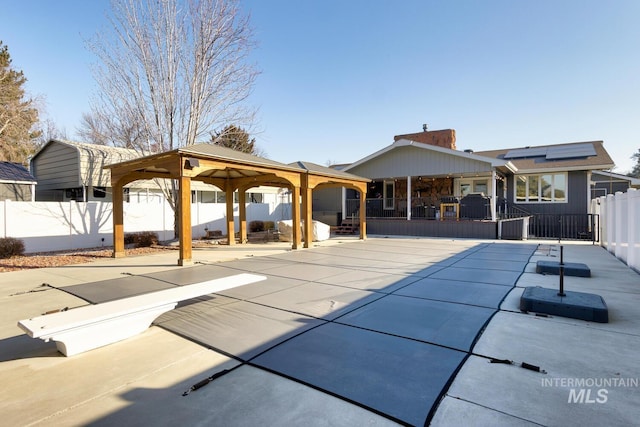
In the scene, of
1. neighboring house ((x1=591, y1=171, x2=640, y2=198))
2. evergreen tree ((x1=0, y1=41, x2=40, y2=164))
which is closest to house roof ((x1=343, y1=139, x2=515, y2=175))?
neighboring house ((x1=591, y1=171, x2=640, y2=198))

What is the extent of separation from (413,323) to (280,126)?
15.3 m

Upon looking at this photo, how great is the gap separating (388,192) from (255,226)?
850cm

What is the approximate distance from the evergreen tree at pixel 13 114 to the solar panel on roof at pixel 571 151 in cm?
3053

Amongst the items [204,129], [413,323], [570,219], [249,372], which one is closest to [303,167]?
[204,129]

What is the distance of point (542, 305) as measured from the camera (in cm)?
423

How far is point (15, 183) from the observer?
13695 millimetres

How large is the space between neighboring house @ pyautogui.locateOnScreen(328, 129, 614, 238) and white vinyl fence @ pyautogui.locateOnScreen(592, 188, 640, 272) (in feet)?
17.0

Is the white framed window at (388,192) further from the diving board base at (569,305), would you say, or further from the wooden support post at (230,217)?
the diving board base at (569,305)

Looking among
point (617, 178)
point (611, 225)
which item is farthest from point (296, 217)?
point (617, 178)

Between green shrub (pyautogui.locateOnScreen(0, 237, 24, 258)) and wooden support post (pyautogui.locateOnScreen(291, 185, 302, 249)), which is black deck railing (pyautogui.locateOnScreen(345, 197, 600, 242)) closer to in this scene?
wooden support post (pyautogui.locateOnScreen(291, 185, 302, 249))

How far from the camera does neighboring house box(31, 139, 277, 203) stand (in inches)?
554

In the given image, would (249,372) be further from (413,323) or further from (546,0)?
(546,0)

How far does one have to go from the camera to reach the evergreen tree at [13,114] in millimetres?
18953

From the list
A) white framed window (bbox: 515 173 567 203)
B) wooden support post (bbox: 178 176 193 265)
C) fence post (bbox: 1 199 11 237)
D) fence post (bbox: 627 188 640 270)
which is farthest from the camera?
white framed window (bbox: 515 173 567 203)
